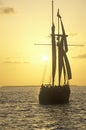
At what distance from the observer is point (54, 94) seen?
95.7m

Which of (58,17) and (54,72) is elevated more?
(58,17)

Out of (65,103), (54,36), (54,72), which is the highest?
(54,36)

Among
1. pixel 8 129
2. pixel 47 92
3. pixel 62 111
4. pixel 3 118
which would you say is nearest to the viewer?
pixel 8 129

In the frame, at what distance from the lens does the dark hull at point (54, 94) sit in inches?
3766

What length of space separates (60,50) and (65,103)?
1239 centimetres

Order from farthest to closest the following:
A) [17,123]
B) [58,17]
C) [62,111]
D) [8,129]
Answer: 1. [58,17]
2. [62,111]
3. [17,123]
4. [8,129]

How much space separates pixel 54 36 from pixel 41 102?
1497 centimetres

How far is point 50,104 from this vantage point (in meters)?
98.9

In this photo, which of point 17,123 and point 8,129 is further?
point 17,123

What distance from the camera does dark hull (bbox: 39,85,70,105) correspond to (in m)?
95.7

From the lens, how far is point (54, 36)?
4067 inches

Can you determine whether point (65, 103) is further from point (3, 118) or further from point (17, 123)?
point (17, 123)

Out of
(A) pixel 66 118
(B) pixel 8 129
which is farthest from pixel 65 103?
(B) pixel 8 129

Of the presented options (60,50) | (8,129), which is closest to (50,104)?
(60,50)
